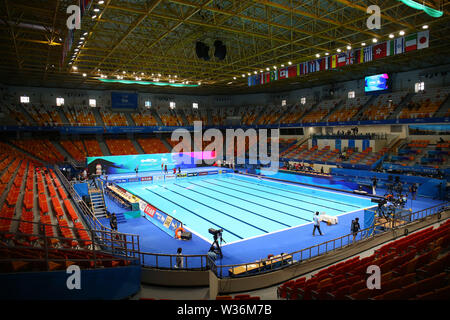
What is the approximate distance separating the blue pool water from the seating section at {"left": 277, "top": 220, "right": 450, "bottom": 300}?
252 inches

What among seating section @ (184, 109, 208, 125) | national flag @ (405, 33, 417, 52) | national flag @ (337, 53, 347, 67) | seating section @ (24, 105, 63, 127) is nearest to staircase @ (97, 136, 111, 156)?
seating section @ (24, 105, 63, 127)

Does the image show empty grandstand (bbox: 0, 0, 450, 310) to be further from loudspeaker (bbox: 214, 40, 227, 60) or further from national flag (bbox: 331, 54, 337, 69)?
national flag (bbox: 331, 54, 337, 69)

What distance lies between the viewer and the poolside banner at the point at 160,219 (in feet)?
43.5

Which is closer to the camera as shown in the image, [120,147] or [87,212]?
[87,212]

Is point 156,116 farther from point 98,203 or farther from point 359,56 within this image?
point 359,56

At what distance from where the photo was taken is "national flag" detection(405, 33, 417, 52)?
1332 cm

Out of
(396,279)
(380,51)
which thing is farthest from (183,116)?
(396,279)

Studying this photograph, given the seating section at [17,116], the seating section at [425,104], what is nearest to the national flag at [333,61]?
the seating section at [425,104]

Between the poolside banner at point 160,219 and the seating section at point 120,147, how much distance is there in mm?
20976

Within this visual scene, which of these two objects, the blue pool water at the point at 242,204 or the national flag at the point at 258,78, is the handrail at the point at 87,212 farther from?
the national flag at the point at 258,78

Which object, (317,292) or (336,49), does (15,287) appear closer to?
(317,292)

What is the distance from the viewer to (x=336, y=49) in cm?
1906

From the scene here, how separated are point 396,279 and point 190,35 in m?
18.5

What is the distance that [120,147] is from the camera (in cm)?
3681
